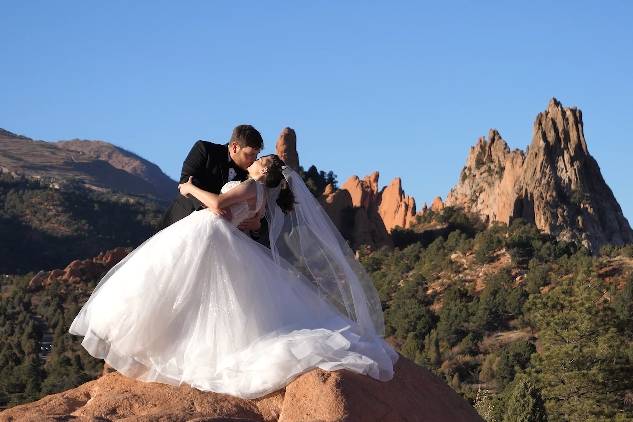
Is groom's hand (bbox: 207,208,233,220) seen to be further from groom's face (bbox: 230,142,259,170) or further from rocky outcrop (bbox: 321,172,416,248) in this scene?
rocky outcrop (bbox: 321,172,416,248)

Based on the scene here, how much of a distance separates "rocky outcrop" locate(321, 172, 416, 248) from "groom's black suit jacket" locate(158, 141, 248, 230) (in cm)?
5431

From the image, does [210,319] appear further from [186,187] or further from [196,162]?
[196,162]

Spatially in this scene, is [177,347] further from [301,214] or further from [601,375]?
[601,375]

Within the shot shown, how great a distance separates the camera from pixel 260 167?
21.1ft

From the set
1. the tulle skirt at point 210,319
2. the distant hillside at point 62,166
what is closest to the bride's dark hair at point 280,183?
the tulle skirt at point 210,319

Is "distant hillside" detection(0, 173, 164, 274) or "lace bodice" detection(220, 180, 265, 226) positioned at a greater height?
"distant hillside" detection(0, 173, 164, 274)

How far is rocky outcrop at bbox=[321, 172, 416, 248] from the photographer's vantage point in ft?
215

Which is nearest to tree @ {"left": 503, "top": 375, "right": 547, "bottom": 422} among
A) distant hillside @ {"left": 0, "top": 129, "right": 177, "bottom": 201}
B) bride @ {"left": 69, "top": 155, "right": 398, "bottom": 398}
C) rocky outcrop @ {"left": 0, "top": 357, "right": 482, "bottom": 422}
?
bride @ {"left": 69, "top": 155, "right": 398, "bottom": 398}

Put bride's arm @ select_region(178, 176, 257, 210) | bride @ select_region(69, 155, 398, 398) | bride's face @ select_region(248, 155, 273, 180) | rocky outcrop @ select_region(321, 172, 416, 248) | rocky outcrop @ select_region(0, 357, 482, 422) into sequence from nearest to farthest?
rocky outcrop @ select_region(0, 357, 482, 422) → bride @ select_region(69, 155, 398, 398) → bride's arm @ select_region(178, 176, 257, 210) → bride's face @ select_region(248, 155, 273, 180) → rocky outcrop @ select_region(321, 172, 416, 248)

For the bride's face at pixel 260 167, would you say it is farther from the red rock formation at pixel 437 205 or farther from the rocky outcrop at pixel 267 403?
the red rock formation at pixel 437 205

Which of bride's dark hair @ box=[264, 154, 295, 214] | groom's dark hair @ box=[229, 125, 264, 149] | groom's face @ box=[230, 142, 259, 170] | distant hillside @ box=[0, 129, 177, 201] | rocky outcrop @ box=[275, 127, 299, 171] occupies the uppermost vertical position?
distant hillside @ box=[0, 129, 177, 201]

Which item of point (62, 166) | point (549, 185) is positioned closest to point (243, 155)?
point (549, 185)

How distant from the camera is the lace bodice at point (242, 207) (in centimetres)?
630

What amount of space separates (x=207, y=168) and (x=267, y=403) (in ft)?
5.47
